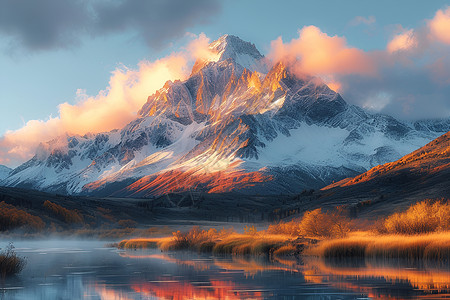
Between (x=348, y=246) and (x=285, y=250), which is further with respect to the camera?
(x=285, y=250)

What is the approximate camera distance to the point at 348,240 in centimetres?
4991

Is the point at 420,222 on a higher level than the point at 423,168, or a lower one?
lower

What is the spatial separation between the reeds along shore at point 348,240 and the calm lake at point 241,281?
2.49m

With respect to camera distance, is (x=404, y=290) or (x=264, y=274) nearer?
(x=404, y=290)

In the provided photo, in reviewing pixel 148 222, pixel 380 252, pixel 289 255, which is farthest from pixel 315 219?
pixel 148 222

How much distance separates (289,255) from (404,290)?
2697 centimetres

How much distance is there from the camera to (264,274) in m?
38.8

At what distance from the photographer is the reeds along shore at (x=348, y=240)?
4381cm

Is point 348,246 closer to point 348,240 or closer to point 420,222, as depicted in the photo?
point 348,240

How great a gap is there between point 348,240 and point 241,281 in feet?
56.3

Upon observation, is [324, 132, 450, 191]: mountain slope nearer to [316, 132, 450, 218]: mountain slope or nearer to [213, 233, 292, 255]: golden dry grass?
[316, 132, 450, 218]: mountain slope

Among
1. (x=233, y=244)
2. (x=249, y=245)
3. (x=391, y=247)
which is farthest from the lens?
(x=233, y=244)

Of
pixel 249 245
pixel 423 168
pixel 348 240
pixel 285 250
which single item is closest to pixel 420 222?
pixel 348 240

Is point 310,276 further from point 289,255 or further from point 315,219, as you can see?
point 315,219
